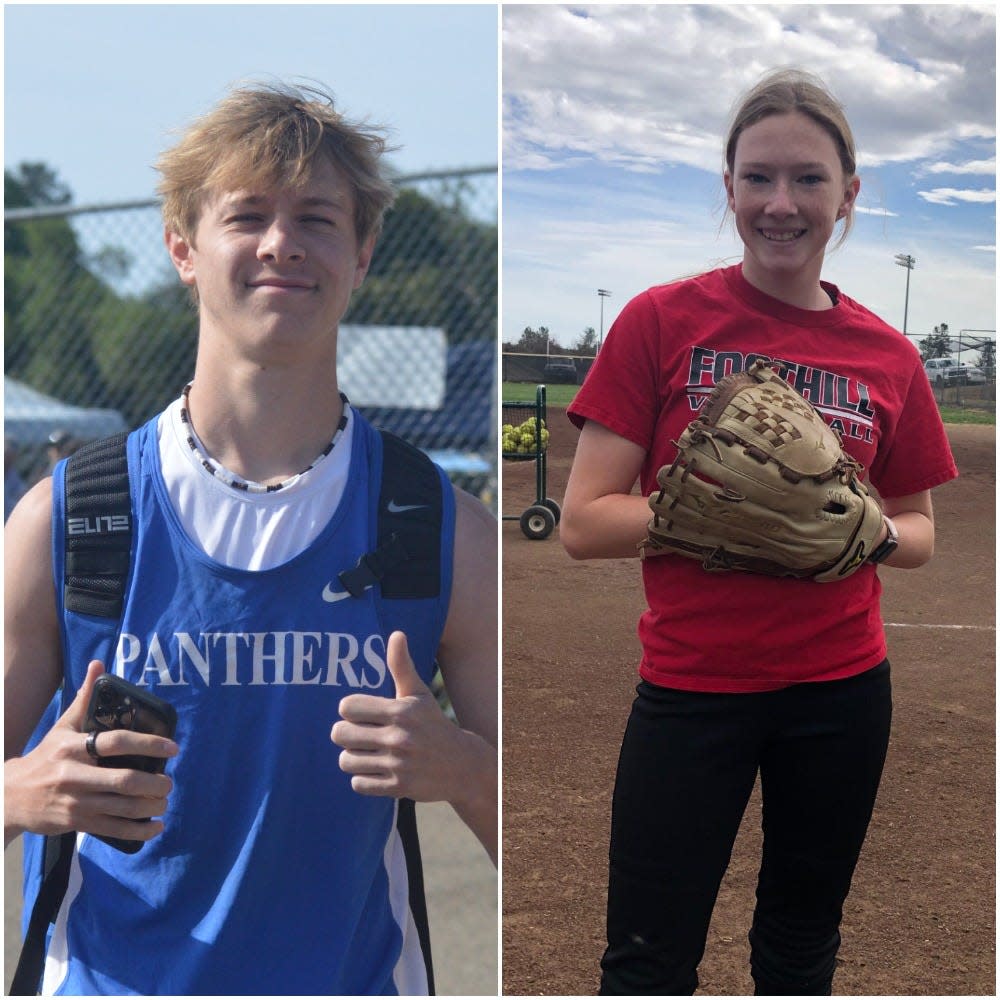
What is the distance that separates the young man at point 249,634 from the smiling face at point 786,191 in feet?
1.60

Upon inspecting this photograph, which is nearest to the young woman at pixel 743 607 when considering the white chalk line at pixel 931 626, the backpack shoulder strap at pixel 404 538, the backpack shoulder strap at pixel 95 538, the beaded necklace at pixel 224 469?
the backpack shoulder strap at pixel 404 538

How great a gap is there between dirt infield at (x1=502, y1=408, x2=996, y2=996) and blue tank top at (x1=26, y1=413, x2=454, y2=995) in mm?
1143

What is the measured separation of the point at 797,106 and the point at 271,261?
0.70 m

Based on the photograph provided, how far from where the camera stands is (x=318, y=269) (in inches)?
46.9

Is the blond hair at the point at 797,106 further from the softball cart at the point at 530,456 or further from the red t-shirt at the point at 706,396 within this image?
the softball cart at the point at 530,456

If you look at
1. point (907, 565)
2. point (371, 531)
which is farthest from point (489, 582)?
point (907, 565)

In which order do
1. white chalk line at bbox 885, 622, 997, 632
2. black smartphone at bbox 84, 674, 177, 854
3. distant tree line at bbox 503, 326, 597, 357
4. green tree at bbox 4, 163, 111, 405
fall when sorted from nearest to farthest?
black smartphone at bbox 84, 674, 177, 854 → distant tree line at bbox 503, 326, 597, 357 → green tree at bbox 4, 163, 111, 405 → white chalk line at bbox 885, 622, 997, 632

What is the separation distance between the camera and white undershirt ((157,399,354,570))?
1.18 meters

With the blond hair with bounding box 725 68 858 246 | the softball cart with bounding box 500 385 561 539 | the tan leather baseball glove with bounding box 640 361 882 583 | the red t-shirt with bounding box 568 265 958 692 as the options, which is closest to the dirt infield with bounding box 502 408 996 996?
the softball cart with bounding box 500 385 561 539

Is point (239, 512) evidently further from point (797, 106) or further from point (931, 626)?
point (931, 626)

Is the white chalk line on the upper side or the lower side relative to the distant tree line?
lower

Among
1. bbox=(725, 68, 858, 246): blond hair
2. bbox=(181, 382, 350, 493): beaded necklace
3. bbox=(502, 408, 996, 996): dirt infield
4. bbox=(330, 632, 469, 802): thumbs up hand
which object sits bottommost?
bbox=(502, 408, 996, 996): dirt infield

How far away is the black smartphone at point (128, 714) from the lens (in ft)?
3.62

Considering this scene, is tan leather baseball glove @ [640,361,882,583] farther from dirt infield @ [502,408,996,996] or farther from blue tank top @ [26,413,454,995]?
dirt infield @ [502,408,996,996]
